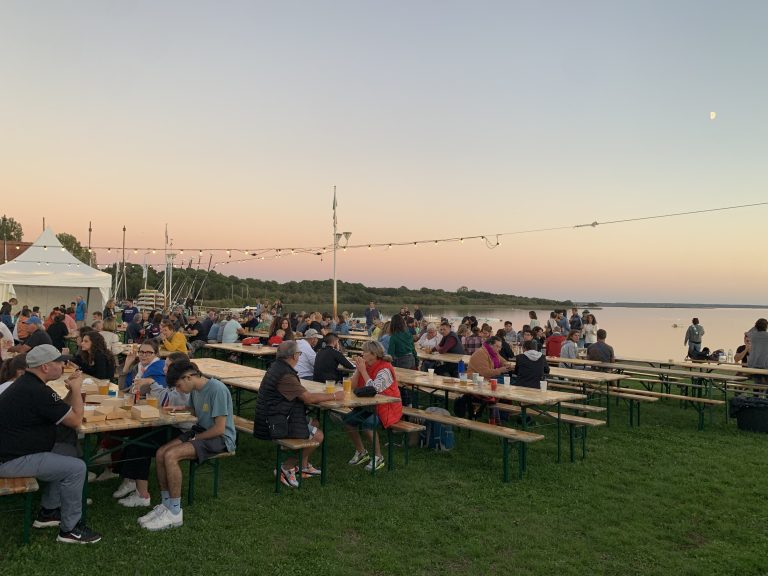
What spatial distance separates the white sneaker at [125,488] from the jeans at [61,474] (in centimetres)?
78

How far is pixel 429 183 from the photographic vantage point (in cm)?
1834

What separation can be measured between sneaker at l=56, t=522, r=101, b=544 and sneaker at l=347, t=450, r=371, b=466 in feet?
8.04

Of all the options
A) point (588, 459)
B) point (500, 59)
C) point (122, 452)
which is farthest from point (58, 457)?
point (500, 59)

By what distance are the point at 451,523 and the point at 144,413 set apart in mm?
2284

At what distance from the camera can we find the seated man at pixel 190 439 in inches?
149

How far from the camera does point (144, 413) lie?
3.86m

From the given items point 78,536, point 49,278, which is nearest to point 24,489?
point 78,536

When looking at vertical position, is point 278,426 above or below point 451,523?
above

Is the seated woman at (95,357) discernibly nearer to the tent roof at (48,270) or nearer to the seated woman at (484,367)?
the seated woman at (484,367)

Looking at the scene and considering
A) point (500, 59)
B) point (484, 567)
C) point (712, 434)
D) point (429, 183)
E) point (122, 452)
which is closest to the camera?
point (484, 567)

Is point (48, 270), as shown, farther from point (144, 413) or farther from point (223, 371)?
point (144, 413)

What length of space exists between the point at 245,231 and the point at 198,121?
13.6 meters

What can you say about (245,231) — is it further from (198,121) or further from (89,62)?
(89,62)

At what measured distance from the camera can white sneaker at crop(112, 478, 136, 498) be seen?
4.27 meters
